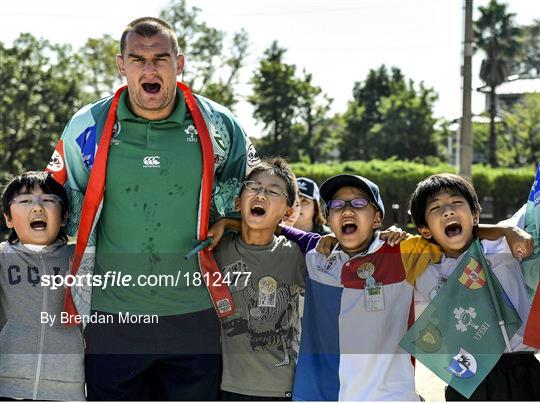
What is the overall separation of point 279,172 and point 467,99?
10.0 meters

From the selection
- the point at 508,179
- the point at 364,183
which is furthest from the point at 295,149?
the point at 364,183

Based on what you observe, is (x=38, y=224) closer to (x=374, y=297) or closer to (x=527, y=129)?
(x=374, y=297)

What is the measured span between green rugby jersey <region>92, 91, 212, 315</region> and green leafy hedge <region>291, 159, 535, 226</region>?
1010 inches

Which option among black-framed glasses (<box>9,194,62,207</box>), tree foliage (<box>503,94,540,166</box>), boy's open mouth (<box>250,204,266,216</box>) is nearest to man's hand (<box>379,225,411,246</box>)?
boy's open mouth (<box>250,204,266,216</box>)

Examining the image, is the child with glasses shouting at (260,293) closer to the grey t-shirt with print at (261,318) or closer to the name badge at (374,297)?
the grey t-shirt with print at (261,318)

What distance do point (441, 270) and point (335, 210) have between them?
60 cm

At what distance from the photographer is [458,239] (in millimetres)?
3555

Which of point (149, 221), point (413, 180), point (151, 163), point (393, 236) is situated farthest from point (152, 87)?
point (413, 180)

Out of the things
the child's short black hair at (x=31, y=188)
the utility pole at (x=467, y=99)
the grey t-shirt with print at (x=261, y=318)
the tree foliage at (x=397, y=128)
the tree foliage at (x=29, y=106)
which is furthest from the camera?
the tree foliage at (x=397, y=128)

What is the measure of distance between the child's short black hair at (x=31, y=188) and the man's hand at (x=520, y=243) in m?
2.16

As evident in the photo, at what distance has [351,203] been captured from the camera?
3.72m

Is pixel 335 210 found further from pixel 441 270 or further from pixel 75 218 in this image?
pixel 75 218

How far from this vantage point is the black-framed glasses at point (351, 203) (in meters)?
3.72

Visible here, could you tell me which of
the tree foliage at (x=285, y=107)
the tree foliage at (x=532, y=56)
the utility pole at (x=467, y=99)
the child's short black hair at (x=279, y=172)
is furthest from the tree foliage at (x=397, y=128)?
the child's short black hair at (x=279, y=172)
